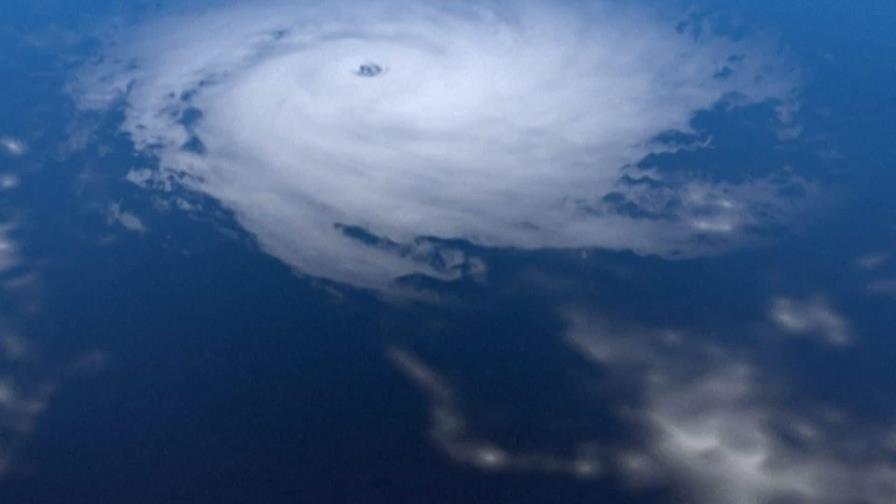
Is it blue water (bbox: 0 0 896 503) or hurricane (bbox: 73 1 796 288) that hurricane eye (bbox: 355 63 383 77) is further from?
blue water (bbox: 0 0 896 503)

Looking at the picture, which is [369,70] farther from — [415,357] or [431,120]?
[415,357]

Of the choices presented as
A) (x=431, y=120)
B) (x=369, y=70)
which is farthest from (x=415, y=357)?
(x=369, y=70)

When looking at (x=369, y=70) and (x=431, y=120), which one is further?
(x=369, y=70)

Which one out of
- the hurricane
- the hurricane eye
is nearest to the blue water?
the hurricane

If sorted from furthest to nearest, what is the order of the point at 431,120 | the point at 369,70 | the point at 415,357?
the point at 369,70 → the point at 431,120 → the point at 415,357

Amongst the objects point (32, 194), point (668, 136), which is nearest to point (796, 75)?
point (668, 136)

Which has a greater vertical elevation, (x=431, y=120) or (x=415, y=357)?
(x=431, y=120)

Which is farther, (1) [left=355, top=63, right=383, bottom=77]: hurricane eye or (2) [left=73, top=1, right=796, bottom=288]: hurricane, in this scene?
(1) [left=355, top=63, right=383, bottom=77]: hurricane eye

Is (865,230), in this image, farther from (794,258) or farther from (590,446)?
(590,446)

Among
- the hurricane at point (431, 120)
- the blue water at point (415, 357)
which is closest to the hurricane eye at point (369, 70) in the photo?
the hurricane at point (431, 120)
